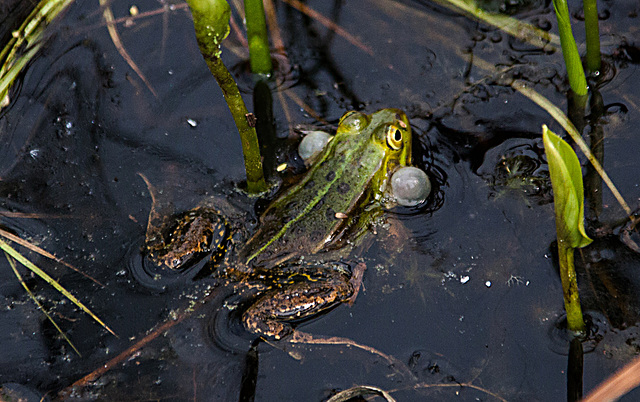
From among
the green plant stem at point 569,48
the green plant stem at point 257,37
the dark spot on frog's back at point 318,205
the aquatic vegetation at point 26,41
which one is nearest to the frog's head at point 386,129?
the dark spot on frog's back at point 318,205

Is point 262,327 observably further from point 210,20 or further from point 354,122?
point 210,20

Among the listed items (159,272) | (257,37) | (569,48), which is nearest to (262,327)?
(159,272)

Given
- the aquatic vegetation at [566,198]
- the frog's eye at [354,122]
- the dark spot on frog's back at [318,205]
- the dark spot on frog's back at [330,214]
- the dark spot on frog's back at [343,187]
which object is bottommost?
the dark spot on frog's back at [330,214]

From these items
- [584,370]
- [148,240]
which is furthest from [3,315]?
[584,370]

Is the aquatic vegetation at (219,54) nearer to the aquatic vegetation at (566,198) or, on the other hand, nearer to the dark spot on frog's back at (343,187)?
the dark spot on frog's back at (343,187)

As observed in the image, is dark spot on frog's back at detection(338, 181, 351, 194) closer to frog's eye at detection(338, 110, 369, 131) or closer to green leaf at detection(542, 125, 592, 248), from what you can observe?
frog's eye at detection(338, 110, 369, 131)

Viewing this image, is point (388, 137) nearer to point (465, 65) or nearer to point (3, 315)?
point (465, 65)

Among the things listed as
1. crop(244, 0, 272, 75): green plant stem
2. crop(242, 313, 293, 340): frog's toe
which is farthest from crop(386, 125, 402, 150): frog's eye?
crop(242, 313, 293, 340): frog's toe
